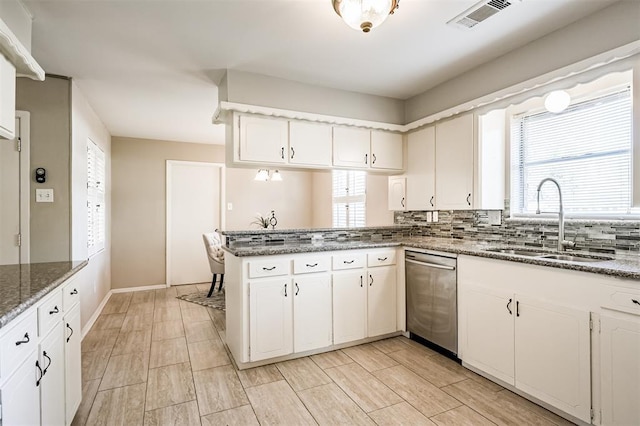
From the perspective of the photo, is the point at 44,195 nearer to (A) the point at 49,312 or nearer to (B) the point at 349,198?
(A) the point at 49,312

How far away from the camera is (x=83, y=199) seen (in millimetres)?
3328

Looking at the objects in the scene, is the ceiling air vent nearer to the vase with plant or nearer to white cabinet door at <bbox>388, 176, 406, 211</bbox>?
white cabinet door at <bbox>388, 176, 406, 211</bbox>

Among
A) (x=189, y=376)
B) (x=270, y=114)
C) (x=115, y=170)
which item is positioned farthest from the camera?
(x=115, y=170)

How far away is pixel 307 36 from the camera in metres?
2.41

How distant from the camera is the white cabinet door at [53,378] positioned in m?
1.45

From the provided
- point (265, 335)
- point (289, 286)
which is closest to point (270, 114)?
point (289, 286)

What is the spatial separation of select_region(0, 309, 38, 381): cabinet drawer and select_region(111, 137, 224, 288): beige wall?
4225mm

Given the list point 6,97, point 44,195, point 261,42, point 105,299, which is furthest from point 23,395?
point 105,299

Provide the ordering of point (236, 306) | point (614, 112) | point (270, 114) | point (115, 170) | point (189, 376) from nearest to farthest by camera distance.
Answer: point (614, 112)
point (189, 376)
point (236, 306)
point (270, 114)
point (115, 170)

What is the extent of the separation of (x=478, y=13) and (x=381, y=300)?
2.37m

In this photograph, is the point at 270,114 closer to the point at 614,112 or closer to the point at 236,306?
the point at 236,306

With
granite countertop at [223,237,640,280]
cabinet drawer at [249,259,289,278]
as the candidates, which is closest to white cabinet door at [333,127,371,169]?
granite countertop at [223,237,640,280]

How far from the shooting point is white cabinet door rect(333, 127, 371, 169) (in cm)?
334

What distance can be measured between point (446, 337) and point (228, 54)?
2.90m
